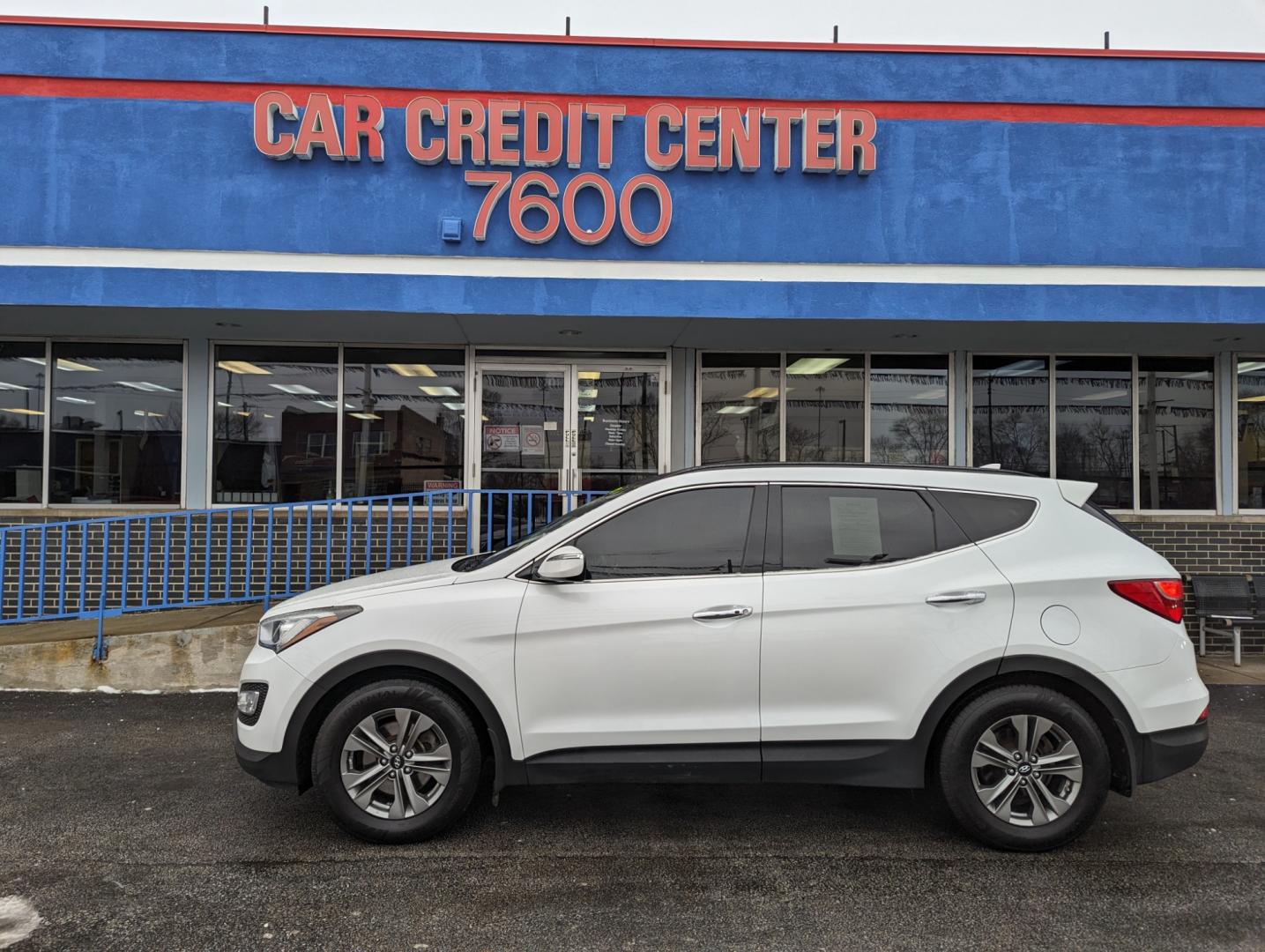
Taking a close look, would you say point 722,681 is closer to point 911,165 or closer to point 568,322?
point 568,322

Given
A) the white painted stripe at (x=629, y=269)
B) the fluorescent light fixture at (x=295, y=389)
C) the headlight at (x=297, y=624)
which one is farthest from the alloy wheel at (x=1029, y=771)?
the fluorescent light fixture at (x=295, y=389)

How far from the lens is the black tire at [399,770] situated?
3.85m

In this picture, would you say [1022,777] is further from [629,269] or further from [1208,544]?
[1208,544]

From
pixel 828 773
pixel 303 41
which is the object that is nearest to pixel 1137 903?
pixel 828 773

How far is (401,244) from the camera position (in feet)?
26.0

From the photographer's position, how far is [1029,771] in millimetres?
3822

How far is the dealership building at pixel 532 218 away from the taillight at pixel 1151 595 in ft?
14.8

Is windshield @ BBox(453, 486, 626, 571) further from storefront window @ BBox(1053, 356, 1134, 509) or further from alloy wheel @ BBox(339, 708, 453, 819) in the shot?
storefront window @ BBox(1053, 356, 1134, 509)

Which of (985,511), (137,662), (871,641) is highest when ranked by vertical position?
(985,511)

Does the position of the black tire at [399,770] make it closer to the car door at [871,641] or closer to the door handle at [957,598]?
the car door at [871,641]

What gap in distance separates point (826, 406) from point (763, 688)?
6.02 metres

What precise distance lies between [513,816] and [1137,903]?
9.26 ft

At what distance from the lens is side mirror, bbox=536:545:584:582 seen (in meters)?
3.89

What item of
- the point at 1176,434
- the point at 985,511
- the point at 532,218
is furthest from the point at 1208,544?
the point at 532,218
